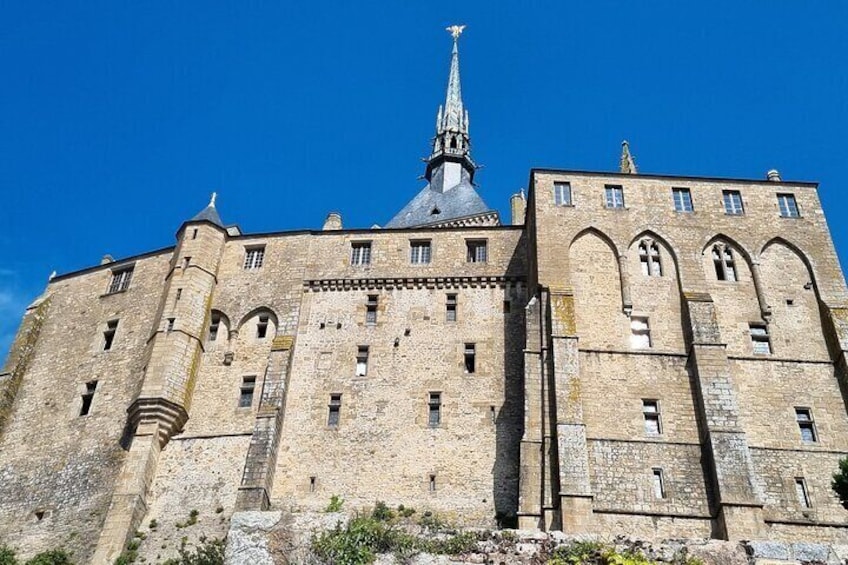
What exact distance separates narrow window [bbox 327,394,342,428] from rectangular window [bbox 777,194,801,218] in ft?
57.5

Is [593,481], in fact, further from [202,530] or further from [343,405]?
[202,530]

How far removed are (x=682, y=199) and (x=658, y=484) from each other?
39.2 ft

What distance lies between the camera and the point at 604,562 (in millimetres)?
22281

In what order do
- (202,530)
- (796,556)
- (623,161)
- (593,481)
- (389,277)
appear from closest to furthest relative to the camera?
(796,556) → (593,481) → (202,530) → (389,277) → (623,161)

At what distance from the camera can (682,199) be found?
126 feet

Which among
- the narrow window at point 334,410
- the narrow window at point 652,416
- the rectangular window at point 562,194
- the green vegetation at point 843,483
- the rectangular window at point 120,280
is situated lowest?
the green vegetation at point 843,483

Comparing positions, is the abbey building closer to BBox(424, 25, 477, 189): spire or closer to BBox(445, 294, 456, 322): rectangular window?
BBox(445, 294, 456, 322): rectangular window

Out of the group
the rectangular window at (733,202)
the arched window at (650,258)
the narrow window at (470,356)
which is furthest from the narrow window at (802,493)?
the narrow window at (470,356)

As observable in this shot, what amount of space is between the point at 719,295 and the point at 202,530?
62.6 feet

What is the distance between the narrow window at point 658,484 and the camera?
101 feet

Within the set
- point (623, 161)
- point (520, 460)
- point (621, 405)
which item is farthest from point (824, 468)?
point (623, 161)

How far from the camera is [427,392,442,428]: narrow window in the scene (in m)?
35.7

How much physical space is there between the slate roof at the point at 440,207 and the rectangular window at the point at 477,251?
70.9 feet

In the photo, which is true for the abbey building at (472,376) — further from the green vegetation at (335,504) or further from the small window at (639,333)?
the green vegetation at (335,504)
